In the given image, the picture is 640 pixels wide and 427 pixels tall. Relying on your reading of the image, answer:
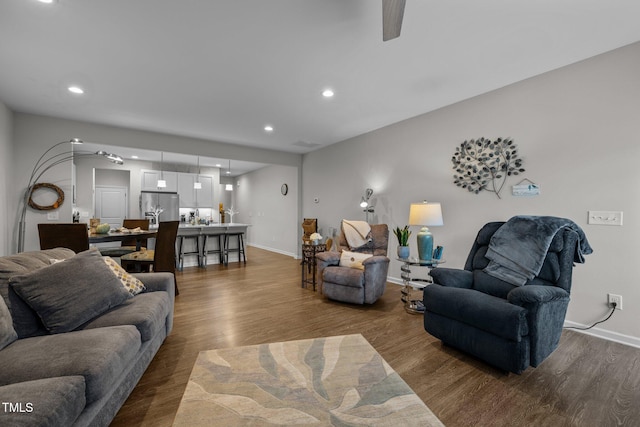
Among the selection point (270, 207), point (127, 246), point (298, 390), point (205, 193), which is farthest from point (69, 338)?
point (270, 207)

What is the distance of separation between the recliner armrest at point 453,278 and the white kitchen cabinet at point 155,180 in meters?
6.82

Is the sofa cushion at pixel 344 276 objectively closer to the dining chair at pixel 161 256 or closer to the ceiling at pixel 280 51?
the dining chair at pixel 161 256

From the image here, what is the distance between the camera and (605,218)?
8.29ft

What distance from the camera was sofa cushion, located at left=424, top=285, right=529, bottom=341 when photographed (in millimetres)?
1832

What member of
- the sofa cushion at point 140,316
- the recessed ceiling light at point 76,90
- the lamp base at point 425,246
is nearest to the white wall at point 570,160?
the lamp base at point 425,246

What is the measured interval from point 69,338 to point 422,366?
231 centimetres

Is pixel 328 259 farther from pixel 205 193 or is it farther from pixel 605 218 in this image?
pixel 205 193

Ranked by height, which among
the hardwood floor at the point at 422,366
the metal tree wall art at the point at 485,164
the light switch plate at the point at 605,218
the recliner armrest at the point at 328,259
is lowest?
the hardwood floor at the point at 422,366

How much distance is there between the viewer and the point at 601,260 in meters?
2.55

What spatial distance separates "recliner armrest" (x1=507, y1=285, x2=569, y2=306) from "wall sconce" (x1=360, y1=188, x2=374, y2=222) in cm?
300

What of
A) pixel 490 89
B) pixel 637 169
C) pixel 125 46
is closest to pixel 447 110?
pixel 490 89

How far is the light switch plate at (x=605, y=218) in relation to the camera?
2.46 m

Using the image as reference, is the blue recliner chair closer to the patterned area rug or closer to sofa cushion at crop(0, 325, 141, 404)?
the patterned area rug

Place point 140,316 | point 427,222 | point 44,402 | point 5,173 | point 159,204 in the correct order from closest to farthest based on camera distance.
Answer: point 44,402
point 140,316
point 427,222
point 5,173
point 159,204
